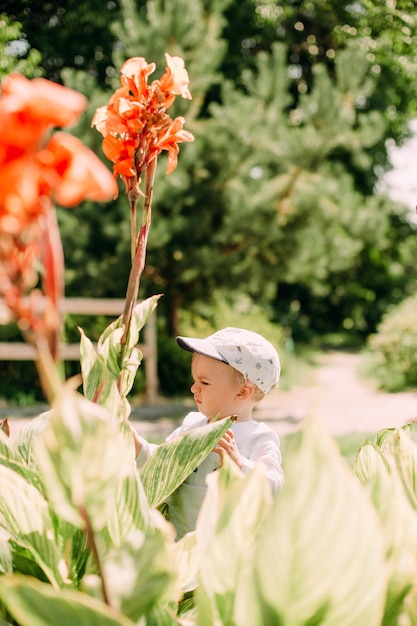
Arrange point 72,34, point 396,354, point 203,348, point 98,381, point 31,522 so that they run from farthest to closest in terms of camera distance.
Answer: point 72,34, point 396,354, point 203,348, point 98,381, point 31,522

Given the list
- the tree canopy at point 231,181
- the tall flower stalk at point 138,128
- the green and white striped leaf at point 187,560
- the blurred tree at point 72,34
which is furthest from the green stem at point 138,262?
the blurred tree at point 72,34

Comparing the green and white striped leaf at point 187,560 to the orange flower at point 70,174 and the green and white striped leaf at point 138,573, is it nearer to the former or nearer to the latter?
the green and white striped leaf at point 138,573

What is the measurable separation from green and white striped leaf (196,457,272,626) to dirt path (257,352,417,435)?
547 centimetres

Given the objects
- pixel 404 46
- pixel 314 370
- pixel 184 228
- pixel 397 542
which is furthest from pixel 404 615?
pixel 314 370

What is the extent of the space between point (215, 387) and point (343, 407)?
633 centimetres

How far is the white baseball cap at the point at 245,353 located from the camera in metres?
1.67

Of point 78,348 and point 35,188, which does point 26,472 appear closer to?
point 35,188

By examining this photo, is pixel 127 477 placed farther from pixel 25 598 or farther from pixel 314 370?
pixel 314 370

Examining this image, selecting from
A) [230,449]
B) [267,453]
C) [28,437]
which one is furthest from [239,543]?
[267,453]

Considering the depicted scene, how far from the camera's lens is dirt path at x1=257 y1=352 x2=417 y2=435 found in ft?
21.6

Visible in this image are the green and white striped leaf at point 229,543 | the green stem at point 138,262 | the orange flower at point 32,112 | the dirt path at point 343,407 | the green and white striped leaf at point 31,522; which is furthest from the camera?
the dirt path at point 343,407

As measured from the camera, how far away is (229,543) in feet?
2.13

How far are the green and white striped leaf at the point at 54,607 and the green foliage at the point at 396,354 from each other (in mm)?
8866

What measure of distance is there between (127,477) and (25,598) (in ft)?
0.56
